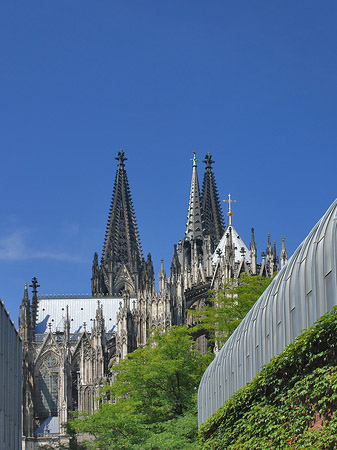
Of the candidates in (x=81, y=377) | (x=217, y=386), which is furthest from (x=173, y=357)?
(x=81, y=377)

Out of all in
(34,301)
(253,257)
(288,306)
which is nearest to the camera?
(288,306)

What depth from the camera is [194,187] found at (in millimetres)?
124312

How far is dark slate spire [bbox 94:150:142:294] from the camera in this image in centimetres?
11681

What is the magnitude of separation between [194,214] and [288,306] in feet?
312

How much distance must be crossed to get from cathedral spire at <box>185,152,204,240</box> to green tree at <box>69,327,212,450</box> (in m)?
60.4

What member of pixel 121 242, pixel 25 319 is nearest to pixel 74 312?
pixel 25 319

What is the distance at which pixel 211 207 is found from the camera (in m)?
124

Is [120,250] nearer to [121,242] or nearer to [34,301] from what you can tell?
[121,242]

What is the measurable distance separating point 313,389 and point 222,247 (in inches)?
2794

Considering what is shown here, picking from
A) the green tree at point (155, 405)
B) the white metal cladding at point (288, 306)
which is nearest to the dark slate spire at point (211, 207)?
the green tree at point (155, 405)

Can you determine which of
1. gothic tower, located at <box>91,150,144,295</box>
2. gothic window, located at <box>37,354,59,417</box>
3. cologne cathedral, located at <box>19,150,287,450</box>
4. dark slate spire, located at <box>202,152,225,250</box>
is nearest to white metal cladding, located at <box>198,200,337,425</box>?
cologne cathedral, located at <box>19,150,287,450</box>

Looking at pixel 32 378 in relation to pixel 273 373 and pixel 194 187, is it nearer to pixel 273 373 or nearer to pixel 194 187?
pixel 194 187

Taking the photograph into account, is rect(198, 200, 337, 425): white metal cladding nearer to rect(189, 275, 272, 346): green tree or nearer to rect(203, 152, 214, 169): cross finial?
rect(189, 275, 272, 346): green tree

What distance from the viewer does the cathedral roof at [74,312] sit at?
102250 millimetres
